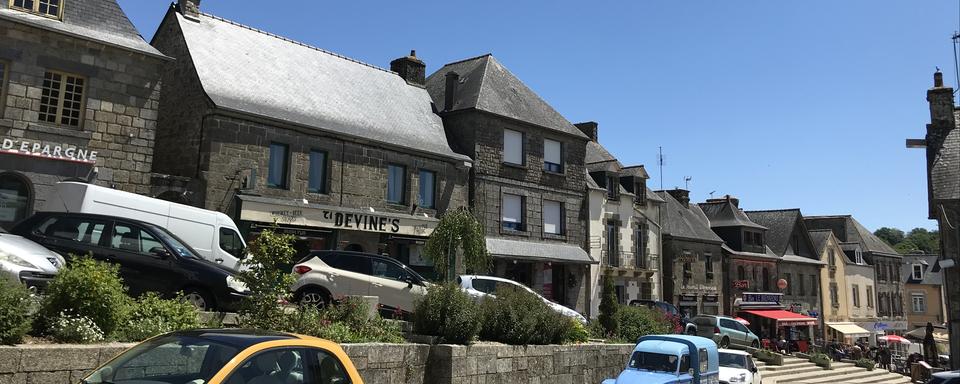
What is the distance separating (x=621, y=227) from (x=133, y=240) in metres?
24.0

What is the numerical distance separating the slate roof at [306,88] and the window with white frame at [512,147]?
217 centimetres

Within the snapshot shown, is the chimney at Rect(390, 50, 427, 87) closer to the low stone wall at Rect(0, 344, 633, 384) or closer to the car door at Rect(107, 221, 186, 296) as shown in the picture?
the low stone wall at Rect(0, 344, 633, 384)

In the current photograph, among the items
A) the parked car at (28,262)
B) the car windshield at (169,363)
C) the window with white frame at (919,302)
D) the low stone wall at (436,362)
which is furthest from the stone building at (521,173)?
the window with white frame at (919,302)

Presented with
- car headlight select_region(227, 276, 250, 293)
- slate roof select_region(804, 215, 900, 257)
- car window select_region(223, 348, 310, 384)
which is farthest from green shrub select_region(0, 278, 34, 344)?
slate roof select_region(804, 215, 900, 257)

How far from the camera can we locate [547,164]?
27188 mm

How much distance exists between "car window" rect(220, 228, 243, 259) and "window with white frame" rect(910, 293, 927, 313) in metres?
58.7

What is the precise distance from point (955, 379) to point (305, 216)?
14.9 metres

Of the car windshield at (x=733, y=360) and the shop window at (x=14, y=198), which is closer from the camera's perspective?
the shop window at (x=14, y=198)

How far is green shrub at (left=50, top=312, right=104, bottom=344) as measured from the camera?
7289mm

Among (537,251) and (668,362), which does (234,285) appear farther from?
(537,251)

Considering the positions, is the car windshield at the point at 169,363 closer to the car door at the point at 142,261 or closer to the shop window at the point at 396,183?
the car door at the point at 142,261

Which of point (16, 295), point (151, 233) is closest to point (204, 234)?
point (151, 233)

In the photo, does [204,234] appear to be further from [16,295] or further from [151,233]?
[16,295]

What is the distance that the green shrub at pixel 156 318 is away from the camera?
793cm
